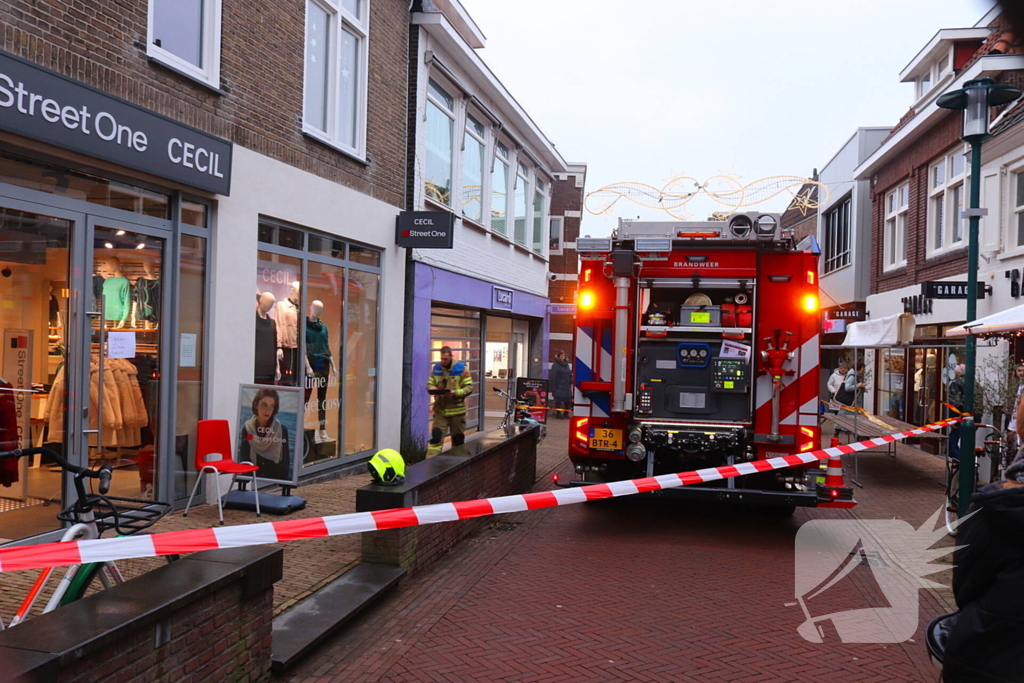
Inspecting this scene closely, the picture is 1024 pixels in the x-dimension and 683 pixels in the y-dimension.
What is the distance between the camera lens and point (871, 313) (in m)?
24.6

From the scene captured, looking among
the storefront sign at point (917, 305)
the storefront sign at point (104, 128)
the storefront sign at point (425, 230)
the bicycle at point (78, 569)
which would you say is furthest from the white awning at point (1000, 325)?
the storefront sign at point (917, 305)

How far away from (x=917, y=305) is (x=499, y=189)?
395 inches

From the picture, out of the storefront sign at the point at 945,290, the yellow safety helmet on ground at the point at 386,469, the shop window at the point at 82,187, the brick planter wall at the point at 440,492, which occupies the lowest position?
the brick planter wall at the point at 440,492

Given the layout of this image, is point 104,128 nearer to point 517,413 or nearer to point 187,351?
point 187,351

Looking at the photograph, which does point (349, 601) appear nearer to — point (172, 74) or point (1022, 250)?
point (172, 74)

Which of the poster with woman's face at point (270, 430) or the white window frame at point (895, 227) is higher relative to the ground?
the white window frame at point (895, 227)

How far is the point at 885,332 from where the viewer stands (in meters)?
15.8

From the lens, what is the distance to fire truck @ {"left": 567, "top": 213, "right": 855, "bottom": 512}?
8508 millimetres

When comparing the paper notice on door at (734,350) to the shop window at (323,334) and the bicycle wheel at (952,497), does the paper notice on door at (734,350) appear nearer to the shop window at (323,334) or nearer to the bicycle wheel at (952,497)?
the bicycle wheel at (952,497)

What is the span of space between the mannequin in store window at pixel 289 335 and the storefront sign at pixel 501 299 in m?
8.03

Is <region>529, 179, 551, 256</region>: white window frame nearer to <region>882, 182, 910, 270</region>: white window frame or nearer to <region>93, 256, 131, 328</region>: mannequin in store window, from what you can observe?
<region>882, 182, 910, 270</region>: white window frame

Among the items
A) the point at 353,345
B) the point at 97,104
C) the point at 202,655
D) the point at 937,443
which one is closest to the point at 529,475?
the point at 353,345

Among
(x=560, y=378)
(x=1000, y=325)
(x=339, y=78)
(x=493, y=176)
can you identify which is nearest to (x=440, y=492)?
(x=1000, y=325)

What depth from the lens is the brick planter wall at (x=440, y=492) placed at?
642 cm
